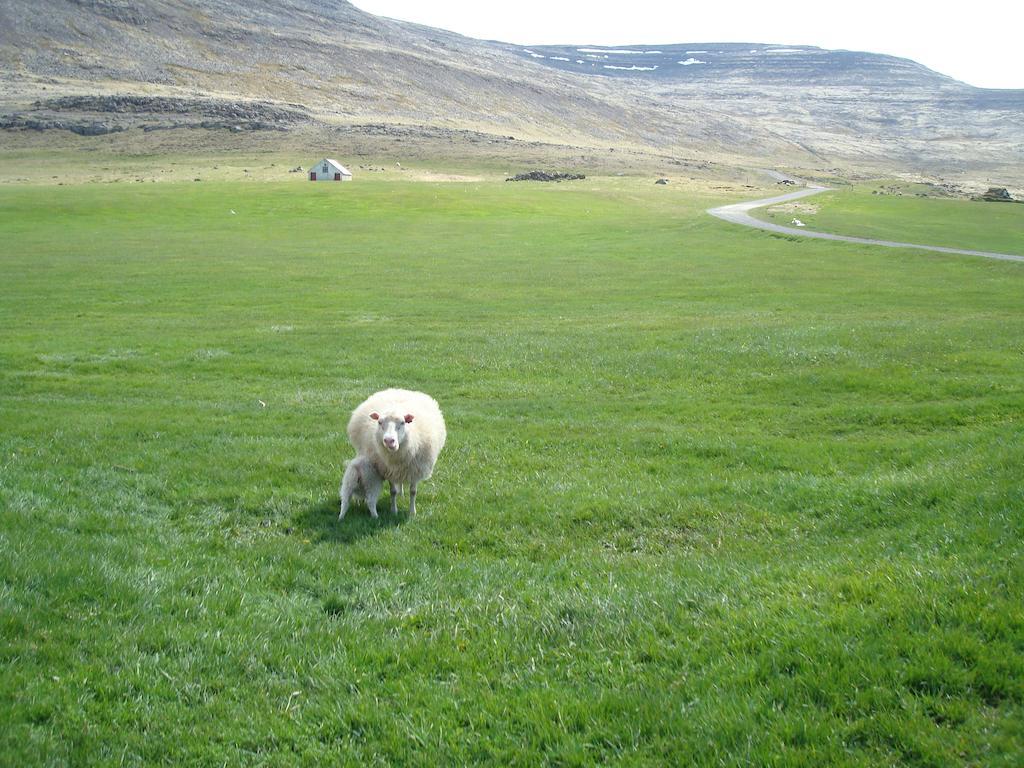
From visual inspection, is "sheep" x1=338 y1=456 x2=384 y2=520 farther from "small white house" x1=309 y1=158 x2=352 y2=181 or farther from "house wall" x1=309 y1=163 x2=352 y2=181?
"house wall" x1=309 y1=163 x2=352 y2=181

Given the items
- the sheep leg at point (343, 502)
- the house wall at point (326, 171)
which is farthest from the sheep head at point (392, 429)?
the house wall at point (326, 171)

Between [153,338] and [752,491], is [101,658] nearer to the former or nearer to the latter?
[752,491]

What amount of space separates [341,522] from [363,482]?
2.45 ft

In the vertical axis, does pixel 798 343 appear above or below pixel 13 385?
above

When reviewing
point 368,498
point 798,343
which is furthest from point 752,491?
point 798,343

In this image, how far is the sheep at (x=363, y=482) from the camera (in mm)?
11828

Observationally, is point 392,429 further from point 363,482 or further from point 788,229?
point 788,229

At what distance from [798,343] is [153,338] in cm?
2180

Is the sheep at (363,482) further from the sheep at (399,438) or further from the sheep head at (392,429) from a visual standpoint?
the sheep head at (392,429)

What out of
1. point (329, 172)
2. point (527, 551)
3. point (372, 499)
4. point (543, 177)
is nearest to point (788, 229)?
point (543, 177)

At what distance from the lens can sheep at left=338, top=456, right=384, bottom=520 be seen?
1183 centimetres

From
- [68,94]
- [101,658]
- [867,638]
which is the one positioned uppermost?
[68,94]

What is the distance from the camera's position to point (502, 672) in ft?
22.6

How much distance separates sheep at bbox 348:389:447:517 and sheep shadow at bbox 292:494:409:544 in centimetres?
29
